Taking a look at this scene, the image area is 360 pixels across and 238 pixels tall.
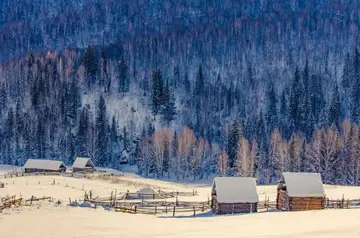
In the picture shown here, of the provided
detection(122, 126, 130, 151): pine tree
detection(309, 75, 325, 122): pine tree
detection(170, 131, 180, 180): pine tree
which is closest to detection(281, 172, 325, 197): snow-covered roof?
detection(170, 131, 180, 180): pine tree

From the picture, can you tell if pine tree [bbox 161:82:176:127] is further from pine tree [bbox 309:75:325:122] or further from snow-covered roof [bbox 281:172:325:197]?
snow-covered roof [bbox 281:172:325:197]

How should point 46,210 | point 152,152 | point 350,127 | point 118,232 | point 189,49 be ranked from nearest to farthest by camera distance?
1. point 118,232
2. point 46,210
3. point 350,127
4. point 152,152
5. point 189,49

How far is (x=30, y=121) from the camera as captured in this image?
132 metres

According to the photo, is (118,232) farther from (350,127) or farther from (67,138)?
(67,138)

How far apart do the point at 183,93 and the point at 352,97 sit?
183 feet

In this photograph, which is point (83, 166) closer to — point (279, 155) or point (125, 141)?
point (125, 141)

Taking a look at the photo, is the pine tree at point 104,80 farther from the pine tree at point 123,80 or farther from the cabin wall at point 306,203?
the cabin wall at point 306,203

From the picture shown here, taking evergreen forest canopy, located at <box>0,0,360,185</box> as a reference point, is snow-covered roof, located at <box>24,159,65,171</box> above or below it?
below

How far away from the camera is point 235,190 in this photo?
2057 inches

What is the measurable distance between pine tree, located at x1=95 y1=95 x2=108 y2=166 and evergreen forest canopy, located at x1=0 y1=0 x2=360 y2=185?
0.29 meters

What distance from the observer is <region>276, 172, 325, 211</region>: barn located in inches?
2052

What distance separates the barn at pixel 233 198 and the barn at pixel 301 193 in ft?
13.0

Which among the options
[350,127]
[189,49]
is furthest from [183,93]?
[350,127]

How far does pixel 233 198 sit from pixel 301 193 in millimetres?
8359
